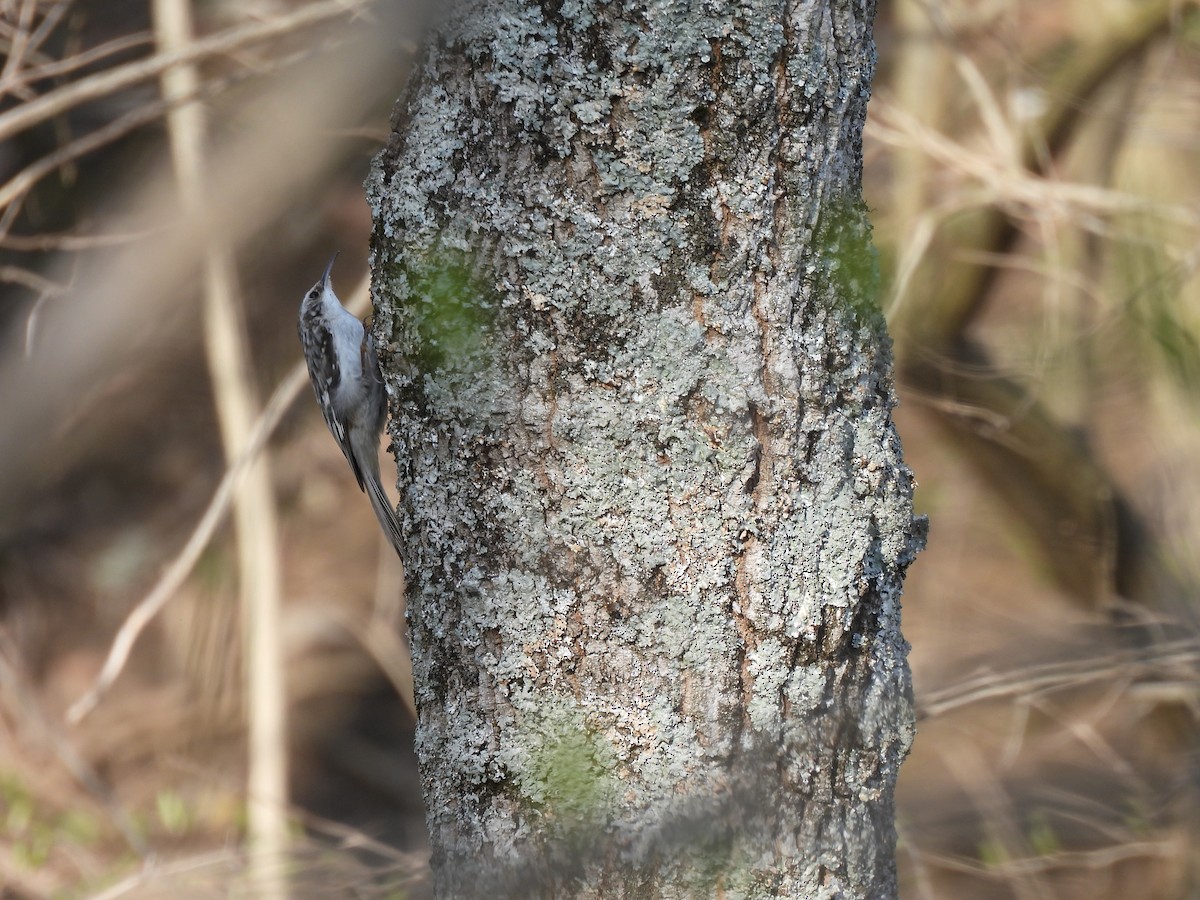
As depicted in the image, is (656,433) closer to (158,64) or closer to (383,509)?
(383,509)

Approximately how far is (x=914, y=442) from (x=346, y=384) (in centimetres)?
292

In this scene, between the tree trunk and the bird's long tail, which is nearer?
the tree trunk

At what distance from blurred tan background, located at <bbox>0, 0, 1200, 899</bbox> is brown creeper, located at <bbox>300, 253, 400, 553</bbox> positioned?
0.72 feet

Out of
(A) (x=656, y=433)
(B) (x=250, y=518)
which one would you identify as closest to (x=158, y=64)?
(B) (x=250, y=518)

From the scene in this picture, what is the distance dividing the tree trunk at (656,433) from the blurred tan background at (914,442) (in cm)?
84

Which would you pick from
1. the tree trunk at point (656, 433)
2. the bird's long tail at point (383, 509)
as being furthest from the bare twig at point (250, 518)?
the tree trunk at point (656, 433)

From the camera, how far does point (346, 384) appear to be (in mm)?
2838

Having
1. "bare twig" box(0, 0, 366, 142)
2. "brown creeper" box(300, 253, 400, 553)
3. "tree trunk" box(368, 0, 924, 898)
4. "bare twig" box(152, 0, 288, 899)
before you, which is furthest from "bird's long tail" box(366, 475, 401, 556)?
"tree trunk" box(368, 0, 924, 898)

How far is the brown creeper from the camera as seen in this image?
2.76 meters

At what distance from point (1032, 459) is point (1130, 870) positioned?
159cm

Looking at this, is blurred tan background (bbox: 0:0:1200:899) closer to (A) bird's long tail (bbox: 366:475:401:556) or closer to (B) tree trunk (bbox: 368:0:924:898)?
(A) bird's long tail (bbox: 366:475:401:556)

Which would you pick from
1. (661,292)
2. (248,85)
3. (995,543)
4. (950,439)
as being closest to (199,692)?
(248,85)

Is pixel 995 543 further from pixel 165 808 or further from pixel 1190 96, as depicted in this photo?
pixel 165 808

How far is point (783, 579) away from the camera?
1.14 m
